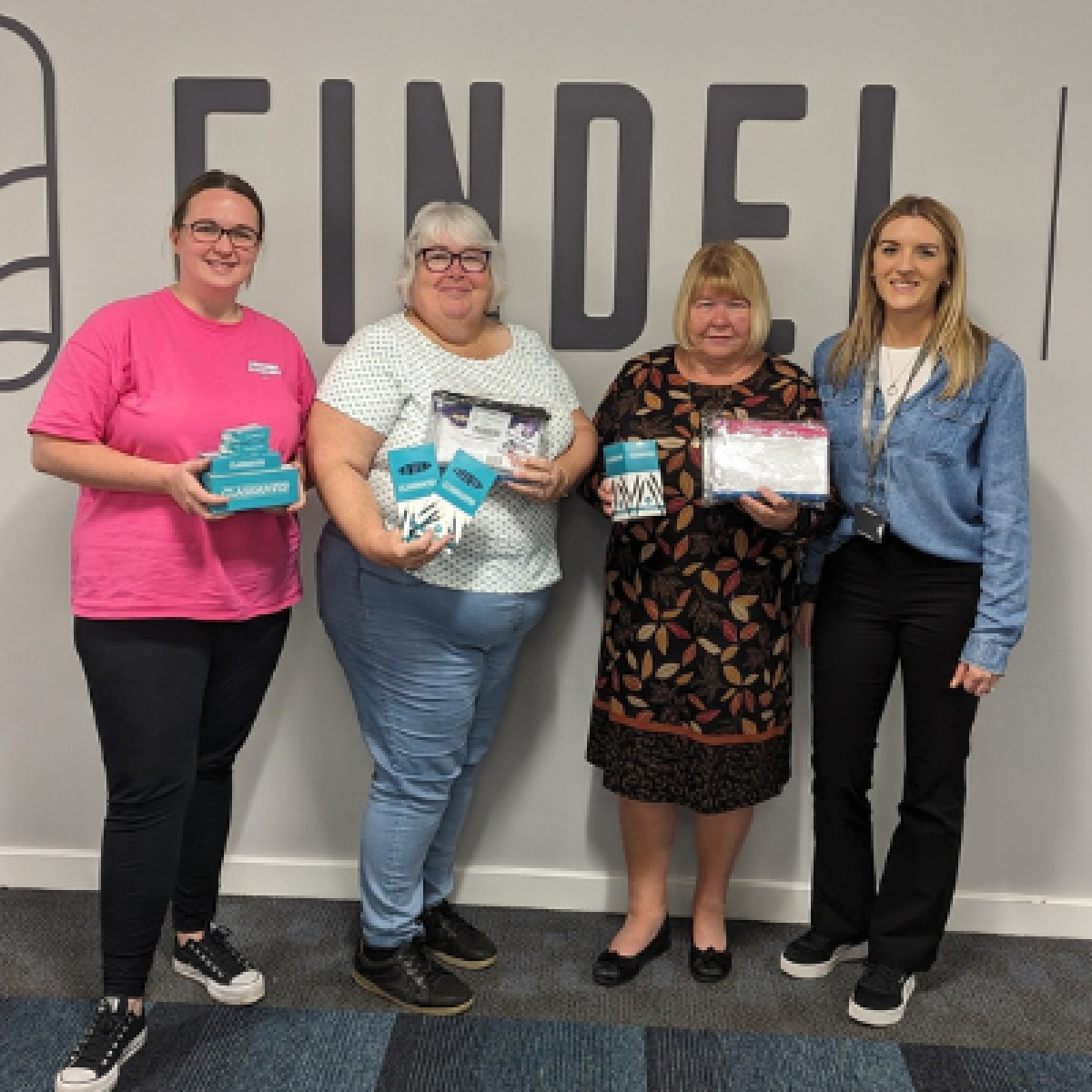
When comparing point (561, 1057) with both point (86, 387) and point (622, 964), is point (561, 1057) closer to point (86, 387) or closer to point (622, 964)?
point (622, 964)

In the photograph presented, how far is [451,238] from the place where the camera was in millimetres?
2162

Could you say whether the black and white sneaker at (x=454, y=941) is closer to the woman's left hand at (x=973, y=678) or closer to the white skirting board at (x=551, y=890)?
the white skirting board at (x=551, y=890)

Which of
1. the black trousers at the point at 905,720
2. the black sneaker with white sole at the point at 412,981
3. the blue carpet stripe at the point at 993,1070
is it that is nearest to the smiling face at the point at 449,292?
the black trousers at the point at 905,720

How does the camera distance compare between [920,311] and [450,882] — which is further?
[450,882]

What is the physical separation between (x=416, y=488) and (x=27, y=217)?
134 cm

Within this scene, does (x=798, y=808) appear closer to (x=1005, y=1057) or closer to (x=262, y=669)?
(x=1005, y=1057)

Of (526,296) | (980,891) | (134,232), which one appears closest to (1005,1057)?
(980,891)

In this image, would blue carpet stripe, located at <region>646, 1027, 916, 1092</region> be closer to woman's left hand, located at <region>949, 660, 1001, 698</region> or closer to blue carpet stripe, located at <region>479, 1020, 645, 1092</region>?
blue carpet stripe, located at <region>479, 1020, 645, 1092</region>

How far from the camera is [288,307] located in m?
2.57

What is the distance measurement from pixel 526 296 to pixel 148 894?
153 cm

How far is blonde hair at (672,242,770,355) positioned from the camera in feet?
7.30

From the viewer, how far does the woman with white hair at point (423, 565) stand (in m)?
2.10

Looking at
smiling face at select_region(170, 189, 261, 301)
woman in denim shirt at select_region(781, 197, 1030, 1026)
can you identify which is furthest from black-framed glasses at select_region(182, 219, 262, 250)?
woman in denim shirt at select_region(781, 197, 1030, 1026)

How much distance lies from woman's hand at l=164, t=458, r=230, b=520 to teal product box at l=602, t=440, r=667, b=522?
785 mm
